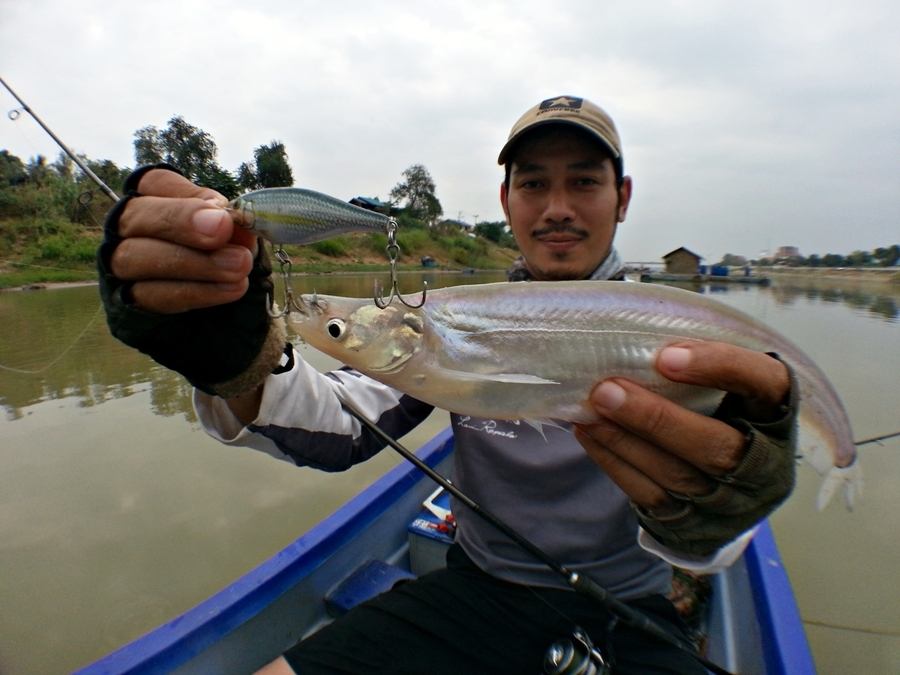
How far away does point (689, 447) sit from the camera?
1.39m

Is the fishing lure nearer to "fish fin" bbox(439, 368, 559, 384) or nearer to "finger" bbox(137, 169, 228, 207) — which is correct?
"finger" bbox(137, 169, 228, 207)

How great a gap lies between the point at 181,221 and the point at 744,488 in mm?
1785

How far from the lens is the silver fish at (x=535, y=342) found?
1.62 metres

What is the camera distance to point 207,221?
118cm

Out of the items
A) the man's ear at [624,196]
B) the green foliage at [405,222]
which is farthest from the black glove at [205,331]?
the man's ear at [624,196]

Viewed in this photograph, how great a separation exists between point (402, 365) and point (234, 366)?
1.89 ft

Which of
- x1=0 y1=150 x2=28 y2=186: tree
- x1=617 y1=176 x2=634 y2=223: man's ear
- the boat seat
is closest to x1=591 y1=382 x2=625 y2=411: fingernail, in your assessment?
x1=617 y1=176 x2=634 y2=223: man's ear

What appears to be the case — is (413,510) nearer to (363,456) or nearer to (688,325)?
(363,456)

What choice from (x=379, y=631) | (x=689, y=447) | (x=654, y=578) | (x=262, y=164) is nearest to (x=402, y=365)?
(x=689, y=447)

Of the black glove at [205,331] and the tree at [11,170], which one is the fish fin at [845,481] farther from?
the tree at [11,170]

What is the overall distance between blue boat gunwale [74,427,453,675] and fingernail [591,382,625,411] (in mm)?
1936

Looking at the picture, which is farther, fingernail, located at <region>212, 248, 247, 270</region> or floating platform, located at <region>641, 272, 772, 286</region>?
floating platform, located at <region>641, 272, 772, 286</region>

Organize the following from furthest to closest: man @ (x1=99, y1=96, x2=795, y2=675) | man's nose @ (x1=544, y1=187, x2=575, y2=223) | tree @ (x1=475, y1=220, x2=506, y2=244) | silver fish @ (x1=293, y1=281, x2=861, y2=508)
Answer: tree @ (x1=475, y1=220, x2=506, y2=244) → man's nose @ (x1=544, y1=187, x2=575, y2=223) → silver fish @ (x1=293, y1=281, x2=861, y2=508) → man @ (x1=99, y1=96, x2=795, y2=675)

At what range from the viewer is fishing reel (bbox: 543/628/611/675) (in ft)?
5.89
